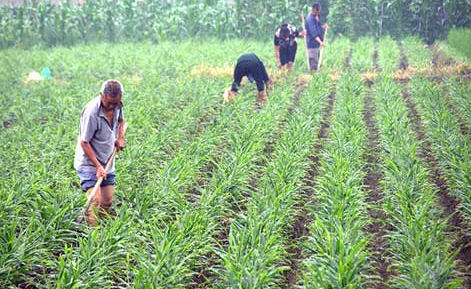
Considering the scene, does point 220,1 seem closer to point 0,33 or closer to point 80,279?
point 0,33

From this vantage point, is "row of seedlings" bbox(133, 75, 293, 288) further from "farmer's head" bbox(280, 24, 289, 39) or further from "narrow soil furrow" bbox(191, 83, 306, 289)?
"farmer's head" bbox(280, 24, 289, 39)

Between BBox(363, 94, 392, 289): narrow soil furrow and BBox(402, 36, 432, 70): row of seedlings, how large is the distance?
509 centimetres

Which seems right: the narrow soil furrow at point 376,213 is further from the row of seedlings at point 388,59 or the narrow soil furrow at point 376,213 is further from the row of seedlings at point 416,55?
the row of seedlings at point 416,55

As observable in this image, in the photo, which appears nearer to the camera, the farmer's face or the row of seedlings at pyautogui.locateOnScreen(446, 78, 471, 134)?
the farmer's face

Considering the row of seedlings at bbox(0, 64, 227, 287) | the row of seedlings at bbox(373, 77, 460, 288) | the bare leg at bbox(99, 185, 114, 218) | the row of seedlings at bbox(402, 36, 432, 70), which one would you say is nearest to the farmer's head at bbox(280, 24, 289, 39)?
the row of seedlings at bbox(0, 64, 227, 287)

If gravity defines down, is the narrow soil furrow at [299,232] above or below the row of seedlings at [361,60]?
below

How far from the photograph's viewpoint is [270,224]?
17.9 ft

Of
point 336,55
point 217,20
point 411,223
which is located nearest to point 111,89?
point 411,223

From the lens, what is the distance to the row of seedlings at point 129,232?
4723 millimetres

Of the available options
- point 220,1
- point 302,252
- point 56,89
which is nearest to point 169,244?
point 302,252

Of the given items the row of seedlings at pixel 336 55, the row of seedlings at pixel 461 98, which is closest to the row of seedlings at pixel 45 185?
the row of seedlings at pixel 461 98

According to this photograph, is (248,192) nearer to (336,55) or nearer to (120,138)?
(120,138)

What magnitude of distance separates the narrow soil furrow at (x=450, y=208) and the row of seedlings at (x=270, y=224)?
143cm

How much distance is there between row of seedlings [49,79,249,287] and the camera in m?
4.72
